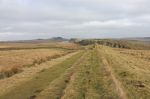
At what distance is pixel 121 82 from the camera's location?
76.8 ft

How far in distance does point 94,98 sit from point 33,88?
22.5 feet

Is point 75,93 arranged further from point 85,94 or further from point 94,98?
point 94,98

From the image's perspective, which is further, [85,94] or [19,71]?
[19,71]

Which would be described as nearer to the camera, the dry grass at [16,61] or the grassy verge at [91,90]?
the grassy verge at [91,90]

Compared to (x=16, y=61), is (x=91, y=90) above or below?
above

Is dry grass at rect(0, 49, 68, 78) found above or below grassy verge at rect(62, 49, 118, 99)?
below

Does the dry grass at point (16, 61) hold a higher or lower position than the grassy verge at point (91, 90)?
lower

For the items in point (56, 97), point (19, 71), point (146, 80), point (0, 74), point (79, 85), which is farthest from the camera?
point (19, 71)

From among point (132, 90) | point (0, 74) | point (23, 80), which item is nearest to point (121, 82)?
point (132, 90)

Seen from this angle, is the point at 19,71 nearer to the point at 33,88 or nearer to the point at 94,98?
the point at 33,88

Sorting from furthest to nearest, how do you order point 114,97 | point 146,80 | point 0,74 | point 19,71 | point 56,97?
point 19,71
point 0,74
point 146,80
point 56,97
point 114,97

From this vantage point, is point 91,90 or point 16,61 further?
point 16,61

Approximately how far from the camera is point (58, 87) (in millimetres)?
22469

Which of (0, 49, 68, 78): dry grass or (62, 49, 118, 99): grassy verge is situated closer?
(62, 49, 118, 99): grassy verge
